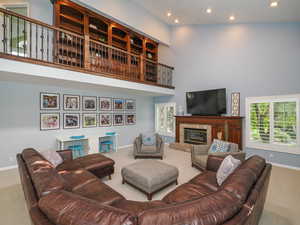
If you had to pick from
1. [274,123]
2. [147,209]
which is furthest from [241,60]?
[147,209]

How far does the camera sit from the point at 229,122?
4918 millimetres

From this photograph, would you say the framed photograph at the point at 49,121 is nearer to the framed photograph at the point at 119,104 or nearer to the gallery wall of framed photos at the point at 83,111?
the gallery wall of framed photos at the point at 83,111

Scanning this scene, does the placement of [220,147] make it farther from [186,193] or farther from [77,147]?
[77,147]

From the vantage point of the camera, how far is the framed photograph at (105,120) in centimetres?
564

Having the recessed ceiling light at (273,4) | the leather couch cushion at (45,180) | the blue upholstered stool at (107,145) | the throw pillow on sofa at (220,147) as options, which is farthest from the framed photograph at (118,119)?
the recessed ceiling light at (273,4)

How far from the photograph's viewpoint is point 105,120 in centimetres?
576

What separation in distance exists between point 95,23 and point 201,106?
4974 mm

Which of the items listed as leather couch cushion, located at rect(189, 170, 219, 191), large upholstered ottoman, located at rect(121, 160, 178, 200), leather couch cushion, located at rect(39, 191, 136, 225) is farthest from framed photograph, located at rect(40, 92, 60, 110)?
leather couch cushion, located at rect(189, 170, 219, 191)

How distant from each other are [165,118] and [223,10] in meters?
4.62

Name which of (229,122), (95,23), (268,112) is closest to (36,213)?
(229,122)

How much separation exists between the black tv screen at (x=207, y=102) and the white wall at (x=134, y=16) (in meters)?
2.94

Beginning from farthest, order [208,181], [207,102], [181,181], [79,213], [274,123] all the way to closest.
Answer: [207,102], [274,123], [181,181], [208,181], [79,213]

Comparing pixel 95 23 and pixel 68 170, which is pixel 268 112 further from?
pixel 95 23

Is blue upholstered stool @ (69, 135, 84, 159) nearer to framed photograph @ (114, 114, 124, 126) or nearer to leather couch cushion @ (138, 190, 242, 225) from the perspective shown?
framed photograph @ (114, 114, 124, 126)
